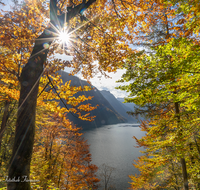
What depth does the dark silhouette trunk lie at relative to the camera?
231cm

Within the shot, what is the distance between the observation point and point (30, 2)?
4062 millimetres

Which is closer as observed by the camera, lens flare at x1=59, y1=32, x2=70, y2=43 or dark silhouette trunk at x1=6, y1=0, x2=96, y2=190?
dark silhouette trunk at x1=6, y1=0, x2=96, y2=190

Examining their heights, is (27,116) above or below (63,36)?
below

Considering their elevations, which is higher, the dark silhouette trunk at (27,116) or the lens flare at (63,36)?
the lens flare at (63,36)

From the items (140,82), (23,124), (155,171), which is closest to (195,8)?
(140,82)

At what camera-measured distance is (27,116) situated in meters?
2.57

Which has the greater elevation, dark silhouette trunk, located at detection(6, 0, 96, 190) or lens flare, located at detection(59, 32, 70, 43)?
lens flare, located at detection(59, 32, 70, 43)

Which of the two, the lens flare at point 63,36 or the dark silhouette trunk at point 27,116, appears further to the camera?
the lens flare at point 63,36

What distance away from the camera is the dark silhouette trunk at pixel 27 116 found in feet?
7.57

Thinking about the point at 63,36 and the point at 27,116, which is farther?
the point at 63,36

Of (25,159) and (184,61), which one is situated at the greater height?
(184,61)

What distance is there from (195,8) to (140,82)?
2.76 m

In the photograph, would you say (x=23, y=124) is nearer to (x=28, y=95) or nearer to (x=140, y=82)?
(x=28, y=95)

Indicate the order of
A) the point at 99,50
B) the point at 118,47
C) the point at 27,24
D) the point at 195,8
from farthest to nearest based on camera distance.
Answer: the point at 99,50, the point at 118,47, the point at 27,24, the point at 195,8
